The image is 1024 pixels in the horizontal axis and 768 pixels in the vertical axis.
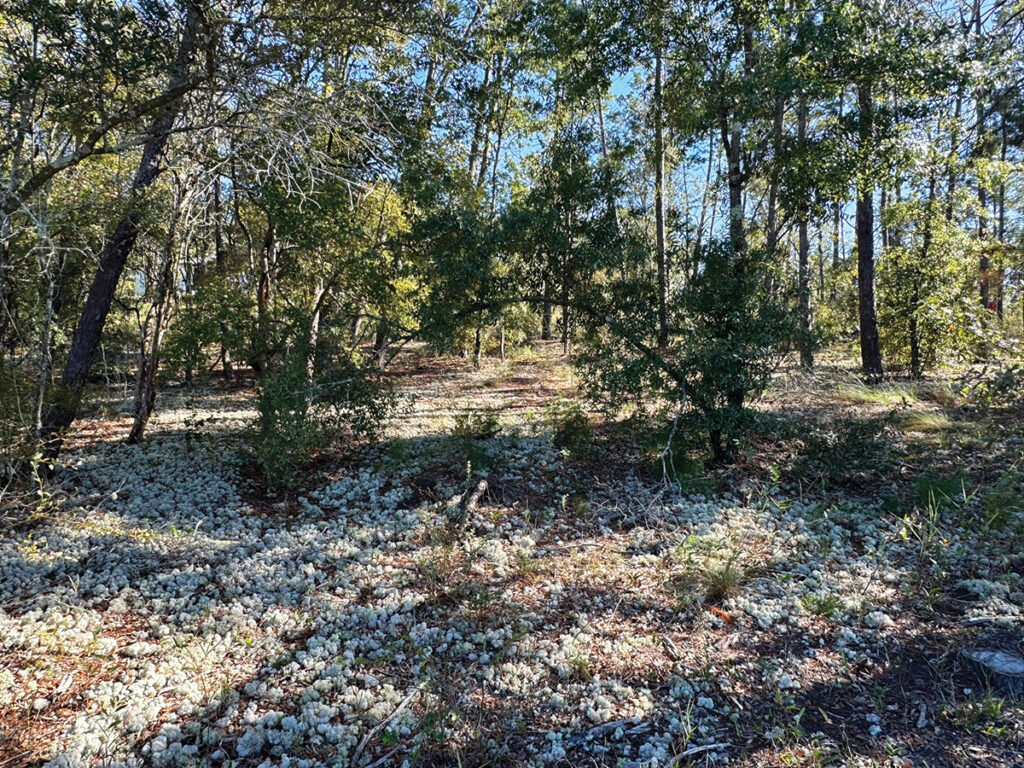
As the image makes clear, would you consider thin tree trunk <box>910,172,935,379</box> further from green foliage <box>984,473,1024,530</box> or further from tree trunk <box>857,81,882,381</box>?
green foliage <box>984,473,1024,530</box>

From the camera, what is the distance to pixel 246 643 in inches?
146

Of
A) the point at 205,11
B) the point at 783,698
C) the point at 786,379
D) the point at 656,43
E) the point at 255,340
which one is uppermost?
the point at 656,43

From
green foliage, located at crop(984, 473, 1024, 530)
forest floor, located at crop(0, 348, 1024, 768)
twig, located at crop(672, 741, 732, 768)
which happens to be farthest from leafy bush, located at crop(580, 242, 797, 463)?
twig, located at crop(672, 741, 732, 768)

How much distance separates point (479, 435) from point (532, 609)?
12.8 feet

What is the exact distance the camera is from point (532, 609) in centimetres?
416

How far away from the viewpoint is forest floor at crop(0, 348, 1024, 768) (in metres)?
2.92

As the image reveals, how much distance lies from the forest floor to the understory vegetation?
1.1 inches

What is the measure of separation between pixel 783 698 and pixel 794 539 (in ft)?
7.26

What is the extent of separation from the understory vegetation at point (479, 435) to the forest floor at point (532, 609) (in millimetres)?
29

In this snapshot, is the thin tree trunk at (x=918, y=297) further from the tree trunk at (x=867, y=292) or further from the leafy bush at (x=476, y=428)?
the leafy bush at (x=476, y=428)

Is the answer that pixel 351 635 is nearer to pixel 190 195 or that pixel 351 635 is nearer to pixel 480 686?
pixel 480 686

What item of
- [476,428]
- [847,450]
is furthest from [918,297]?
[476,428]

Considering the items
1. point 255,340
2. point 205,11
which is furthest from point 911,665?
point 255,340

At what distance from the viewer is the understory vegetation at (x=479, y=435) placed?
317 centimetres
